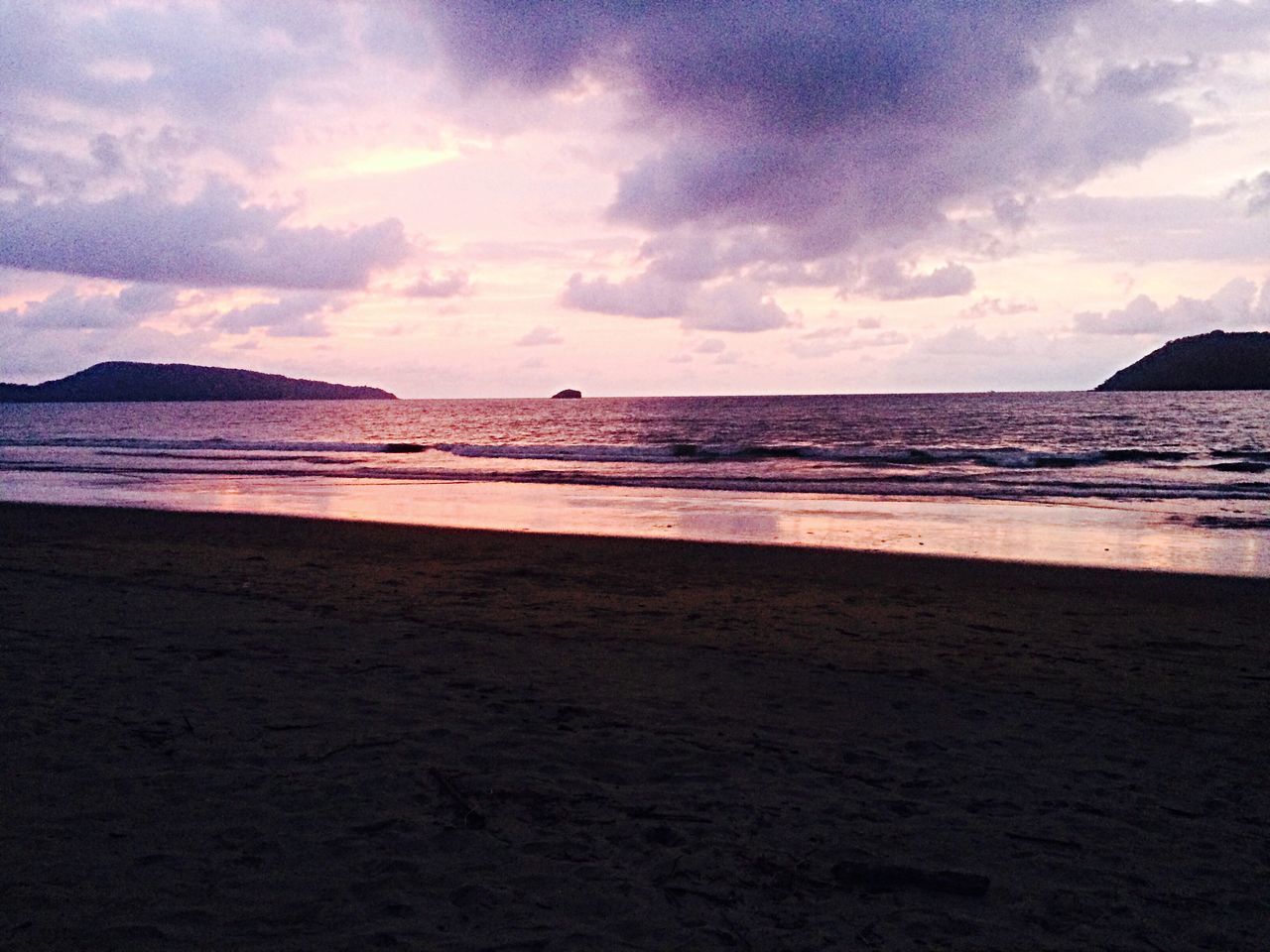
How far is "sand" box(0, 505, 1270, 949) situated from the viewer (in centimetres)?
375

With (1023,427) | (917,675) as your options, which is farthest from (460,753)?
(1023,427)

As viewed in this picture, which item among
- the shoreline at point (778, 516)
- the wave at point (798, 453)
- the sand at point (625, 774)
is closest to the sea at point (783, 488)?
the shoreline at point (778, 516)

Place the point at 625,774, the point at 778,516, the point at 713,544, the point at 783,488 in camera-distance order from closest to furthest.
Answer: the point at 625,774 < the point at 713,544 < the point at 778,516 < the point at 783,488

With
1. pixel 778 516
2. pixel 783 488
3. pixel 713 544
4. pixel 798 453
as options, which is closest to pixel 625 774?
pixel 713 544

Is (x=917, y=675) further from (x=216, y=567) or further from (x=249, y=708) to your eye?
(x=216, y=567)

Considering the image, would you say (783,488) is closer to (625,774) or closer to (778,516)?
(778,516)

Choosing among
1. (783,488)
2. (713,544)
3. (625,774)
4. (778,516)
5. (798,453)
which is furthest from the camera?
(798,453)

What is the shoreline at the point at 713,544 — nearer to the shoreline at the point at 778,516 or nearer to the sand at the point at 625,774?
the shoreline at the point at 778,516

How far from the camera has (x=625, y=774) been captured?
17.2ft

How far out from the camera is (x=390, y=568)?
43.7ft

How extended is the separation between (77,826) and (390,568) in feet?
29.4

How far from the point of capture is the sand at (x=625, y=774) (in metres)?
3.75

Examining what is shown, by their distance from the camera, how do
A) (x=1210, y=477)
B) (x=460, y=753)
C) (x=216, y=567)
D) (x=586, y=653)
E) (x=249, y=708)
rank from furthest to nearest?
(x=1210, y=477) < (x=216, y=567) < (x=586, y=653) < (x=249, y=708) < (x=460, y=753)

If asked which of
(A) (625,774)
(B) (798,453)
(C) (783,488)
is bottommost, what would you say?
(A) (625,774)
